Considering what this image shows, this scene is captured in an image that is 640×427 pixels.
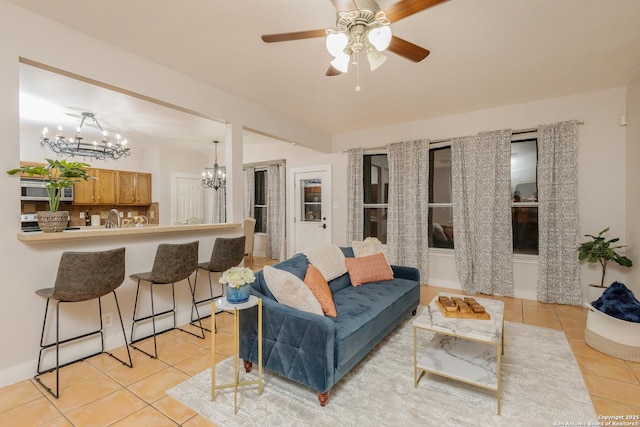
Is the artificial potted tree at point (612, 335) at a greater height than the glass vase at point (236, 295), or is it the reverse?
the glass vase at point (236, 295)

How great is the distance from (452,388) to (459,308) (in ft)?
1.82

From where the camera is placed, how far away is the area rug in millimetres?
1832

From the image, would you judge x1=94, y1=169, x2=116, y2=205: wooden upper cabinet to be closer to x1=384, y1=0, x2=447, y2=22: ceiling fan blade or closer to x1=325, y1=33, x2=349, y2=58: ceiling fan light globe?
x1=325, y1=33, x2=349, y2=58: ceiling fan light globe

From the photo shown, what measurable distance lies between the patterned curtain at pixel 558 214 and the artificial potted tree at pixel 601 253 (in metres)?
0.22

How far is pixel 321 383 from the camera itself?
6.21ft

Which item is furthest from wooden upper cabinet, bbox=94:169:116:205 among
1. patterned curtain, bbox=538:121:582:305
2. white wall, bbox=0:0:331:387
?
patterned curtain, bbox=538:121:582:305

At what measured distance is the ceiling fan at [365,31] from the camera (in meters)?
1.75

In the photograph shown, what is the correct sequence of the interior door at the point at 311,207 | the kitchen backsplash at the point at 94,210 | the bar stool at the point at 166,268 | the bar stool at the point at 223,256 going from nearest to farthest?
the bar stool at the point at 166,268 < the bar stool at the point at 223,256 < the kitchen backsplash at the point at 94,210 < the interior door at the point at 311,207

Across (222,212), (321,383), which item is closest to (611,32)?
(321,383)

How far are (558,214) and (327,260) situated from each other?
321 centimetres

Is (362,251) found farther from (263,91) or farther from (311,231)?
(311,231)

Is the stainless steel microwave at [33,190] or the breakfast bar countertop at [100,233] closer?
the breakfast bar countertop at [100,233]

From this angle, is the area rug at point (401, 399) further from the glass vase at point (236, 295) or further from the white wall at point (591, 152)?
the white wall at point (591, 152)

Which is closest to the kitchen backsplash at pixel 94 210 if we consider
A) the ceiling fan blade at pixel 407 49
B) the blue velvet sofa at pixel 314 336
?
the blue velvet sofa at pixel 314 336
